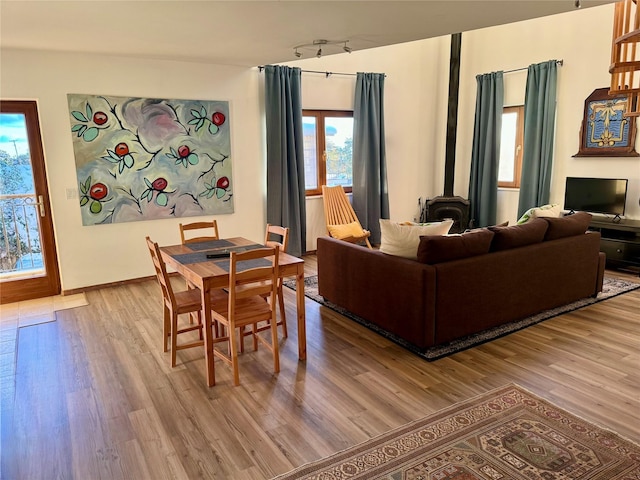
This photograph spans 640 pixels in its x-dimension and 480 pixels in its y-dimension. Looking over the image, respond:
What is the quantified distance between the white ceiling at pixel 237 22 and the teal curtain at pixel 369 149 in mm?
2024

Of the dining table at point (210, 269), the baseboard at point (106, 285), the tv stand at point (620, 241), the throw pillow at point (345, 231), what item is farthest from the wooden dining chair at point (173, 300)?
the tv stand at point (620, 241)

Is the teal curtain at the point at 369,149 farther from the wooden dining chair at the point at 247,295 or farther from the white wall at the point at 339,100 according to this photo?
the wooden dining chair at the point at 247,295

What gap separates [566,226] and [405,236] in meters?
1.69

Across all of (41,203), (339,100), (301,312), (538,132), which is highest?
(339,100)

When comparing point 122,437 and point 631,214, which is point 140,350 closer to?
point 122,437

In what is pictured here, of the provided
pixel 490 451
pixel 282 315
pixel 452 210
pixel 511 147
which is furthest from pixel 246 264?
pixel 511 147

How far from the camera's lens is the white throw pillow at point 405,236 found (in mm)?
3277

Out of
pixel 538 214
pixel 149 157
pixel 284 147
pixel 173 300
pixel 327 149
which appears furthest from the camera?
pixel 327 149

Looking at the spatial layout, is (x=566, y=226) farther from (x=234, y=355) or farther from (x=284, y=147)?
(x=284, y=147)

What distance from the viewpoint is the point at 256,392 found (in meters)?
2.75

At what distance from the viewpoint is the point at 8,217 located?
Answer: 447 cm

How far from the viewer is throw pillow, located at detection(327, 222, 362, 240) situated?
19.0 feet

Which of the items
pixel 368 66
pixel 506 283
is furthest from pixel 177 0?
pixel 368 66

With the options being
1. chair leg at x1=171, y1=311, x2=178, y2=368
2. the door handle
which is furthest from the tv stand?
the door handle
